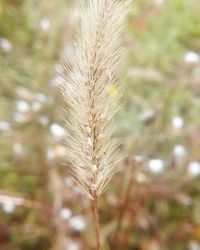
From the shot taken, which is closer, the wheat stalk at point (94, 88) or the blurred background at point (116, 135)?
the wheat stalk at point (94, 88)

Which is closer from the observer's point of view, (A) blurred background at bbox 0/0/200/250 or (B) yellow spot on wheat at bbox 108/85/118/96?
(B) yellow spot on wheat at bbox 108/85/118/96

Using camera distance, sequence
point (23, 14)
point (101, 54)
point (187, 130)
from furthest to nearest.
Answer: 1. point (23, 14)
2. point (187, 130)
3. point (101, 54)

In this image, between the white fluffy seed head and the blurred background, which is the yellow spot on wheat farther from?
the blurred background

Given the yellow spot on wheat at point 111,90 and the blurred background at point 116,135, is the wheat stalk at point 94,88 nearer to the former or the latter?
the yellow spot on wheat at point 111,90

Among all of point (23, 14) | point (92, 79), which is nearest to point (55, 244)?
point (92, 79)

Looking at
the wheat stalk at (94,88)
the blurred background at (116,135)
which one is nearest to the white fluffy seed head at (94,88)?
the wheat stalk at (94,88)

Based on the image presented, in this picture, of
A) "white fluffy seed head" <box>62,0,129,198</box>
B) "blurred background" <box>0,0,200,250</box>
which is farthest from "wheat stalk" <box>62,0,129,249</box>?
"blurred background" <box>0,0,200,250</box>

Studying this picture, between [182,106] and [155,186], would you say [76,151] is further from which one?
[182,106]
